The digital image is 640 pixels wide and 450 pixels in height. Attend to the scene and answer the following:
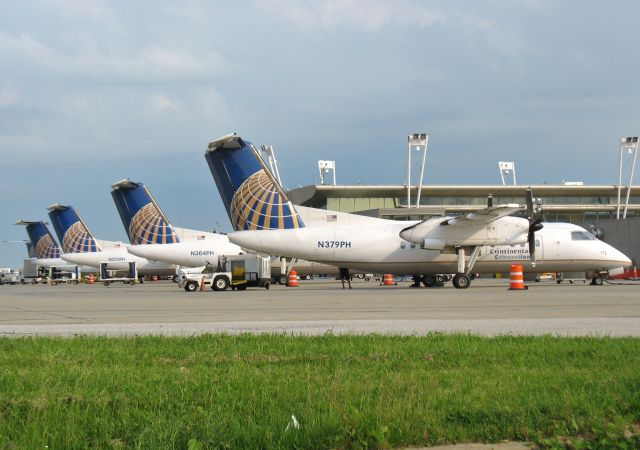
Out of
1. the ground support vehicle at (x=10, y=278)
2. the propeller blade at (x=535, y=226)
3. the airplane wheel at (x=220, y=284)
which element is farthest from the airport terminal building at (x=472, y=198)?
the propeller blade at (x=535, y=226)

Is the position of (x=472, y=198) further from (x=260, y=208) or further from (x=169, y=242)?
(x=260, y=208)

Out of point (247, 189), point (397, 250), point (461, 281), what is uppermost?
point (247, 189)

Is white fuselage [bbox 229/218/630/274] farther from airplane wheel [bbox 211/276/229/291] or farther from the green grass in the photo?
the green grass

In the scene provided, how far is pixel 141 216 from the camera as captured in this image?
225 ft

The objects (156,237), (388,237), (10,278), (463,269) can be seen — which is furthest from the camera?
(10,278)

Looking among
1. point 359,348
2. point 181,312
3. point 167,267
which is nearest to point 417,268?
point 181,312

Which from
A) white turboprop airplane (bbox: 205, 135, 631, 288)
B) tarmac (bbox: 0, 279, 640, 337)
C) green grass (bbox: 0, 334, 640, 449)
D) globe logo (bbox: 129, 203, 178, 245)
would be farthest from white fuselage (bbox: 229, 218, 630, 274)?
green grass (bbox: 0, 334, 640, 449)

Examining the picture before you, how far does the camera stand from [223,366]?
9.36 metres

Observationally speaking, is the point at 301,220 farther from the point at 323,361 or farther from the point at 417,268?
the point at 323,361

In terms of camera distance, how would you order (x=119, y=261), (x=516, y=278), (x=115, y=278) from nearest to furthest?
(x=516, y=278) → (x=115, y=278) → (x=119, y=261)

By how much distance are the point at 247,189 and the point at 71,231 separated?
187 ft

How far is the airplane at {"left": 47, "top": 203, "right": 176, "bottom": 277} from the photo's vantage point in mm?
82812

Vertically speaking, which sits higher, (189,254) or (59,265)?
(189,254)

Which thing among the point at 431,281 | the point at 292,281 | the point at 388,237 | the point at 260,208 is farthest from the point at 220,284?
the point at 431,281
